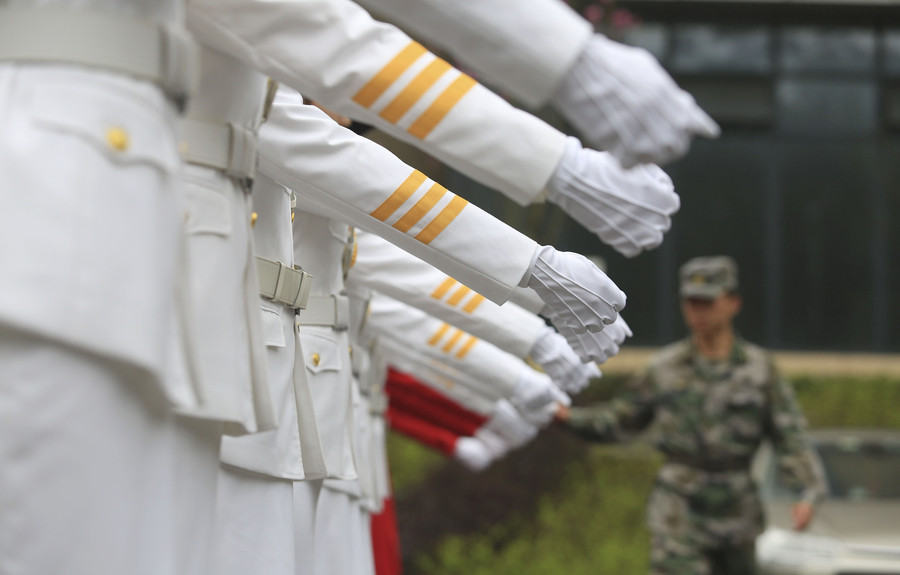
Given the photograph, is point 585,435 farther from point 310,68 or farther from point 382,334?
point 310,68

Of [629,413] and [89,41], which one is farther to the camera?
[629,413]

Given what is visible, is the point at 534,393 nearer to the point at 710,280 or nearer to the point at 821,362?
the point at 710,280

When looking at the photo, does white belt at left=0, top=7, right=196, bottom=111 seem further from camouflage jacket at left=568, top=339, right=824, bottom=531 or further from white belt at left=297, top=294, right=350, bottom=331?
camouflage jacket at left=568, top=339, right=824, bottom=531

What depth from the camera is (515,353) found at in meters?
4.83

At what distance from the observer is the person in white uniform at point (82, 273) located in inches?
75.5

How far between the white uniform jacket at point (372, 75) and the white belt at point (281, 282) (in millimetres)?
580

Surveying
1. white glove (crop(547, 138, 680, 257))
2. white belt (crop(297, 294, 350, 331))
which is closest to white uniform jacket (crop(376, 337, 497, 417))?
white belt (crop(297, 294, 350, 331))

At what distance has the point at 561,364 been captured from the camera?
15.4 ft

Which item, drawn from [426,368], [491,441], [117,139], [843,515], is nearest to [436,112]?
[117,139]

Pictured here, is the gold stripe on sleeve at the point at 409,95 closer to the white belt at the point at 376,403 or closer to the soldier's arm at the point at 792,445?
the white belt at the point at 376,403

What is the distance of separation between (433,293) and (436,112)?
88.8 inches

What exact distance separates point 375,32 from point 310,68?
0.14 m

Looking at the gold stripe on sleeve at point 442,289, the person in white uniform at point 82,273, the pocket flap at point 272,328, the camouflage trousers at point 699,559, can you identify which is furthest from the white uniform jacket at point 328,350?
the camouflage trousers at point 699,559

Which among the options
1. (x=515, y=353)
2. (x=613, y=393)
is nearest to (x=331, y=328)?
(x=515, y=353)
